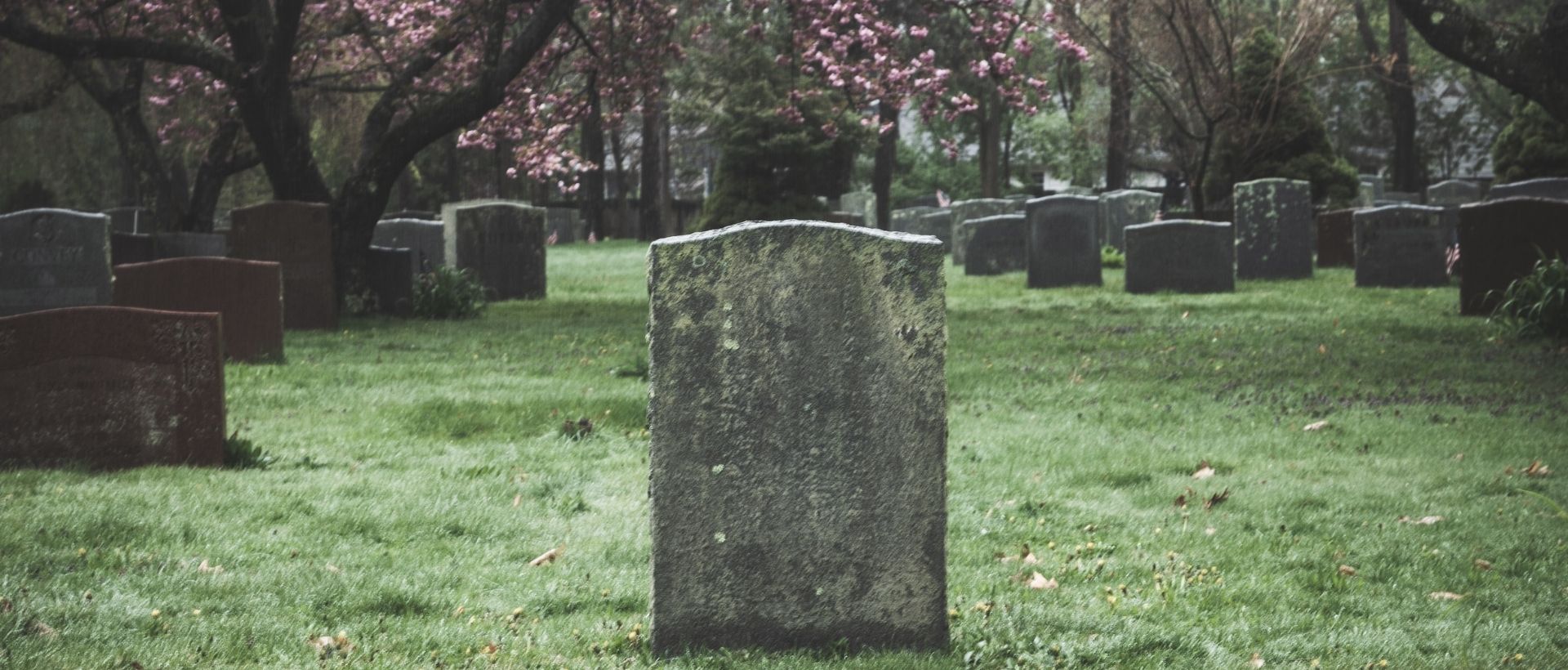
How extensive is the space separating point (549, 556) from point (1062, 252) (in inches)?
615

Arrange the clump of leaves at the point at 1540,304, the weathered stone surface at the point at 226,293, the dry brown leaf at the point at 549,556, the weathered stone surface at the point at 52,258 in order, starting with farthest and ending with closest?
1. the weathered stone surface at the point at 52,258
2. the clump of leaves at the point at 1540,304
3. the weathered stone surface at the point at 226,293
4. the dry brown leaf at the point at 549,556

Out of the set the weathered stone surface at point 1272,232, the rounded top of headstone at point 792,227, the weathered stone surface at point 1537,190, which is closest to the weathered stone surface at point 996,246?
the weathered stone surface at point 1272,232

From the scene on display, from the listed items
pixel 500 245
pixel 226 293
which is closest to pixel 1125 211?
pixel 500 245

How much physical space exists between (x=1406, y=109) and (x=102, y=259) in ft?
123

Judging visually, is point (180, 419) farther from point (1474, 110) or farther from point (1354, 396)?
point (1474, 110)

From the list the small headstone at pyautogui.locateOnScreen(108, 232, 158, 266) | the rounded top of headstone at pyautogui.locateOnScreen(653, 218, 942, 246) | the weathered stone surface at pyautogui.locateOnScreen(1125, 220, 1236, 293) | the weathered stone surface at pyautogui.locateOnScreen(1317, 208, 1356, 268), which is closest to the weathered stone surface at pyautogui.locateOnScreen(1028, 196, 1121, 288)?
the weathered stone surface at pyautogui.locateOnScreen(1125, 220, 1236, 293)

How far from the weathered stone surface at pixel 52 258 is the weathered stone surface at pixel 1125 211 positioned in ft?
62.5

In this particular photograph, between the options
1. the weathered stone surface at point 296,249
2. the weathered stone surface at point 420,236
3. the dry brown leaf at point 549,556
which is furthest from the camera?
the weathered stone surface at point 420,236

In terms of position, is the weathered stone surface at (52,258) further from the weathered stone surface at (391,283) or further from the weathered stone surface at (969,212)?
the weathered stone surface at (969,212)

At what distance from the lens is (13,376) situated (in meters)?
7.95

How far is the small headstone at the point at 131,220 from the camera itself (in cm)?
3102

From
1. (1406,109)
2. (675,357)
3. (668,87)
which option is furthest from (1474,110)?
(675,357)

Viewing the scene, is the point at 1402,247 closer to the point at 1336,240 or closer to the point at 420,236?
the point at 1336,240

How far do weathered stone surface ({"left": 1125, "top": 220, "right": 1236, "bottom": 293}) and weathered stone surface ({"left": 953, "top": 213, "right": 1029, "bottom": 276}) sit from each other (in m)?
4.58
